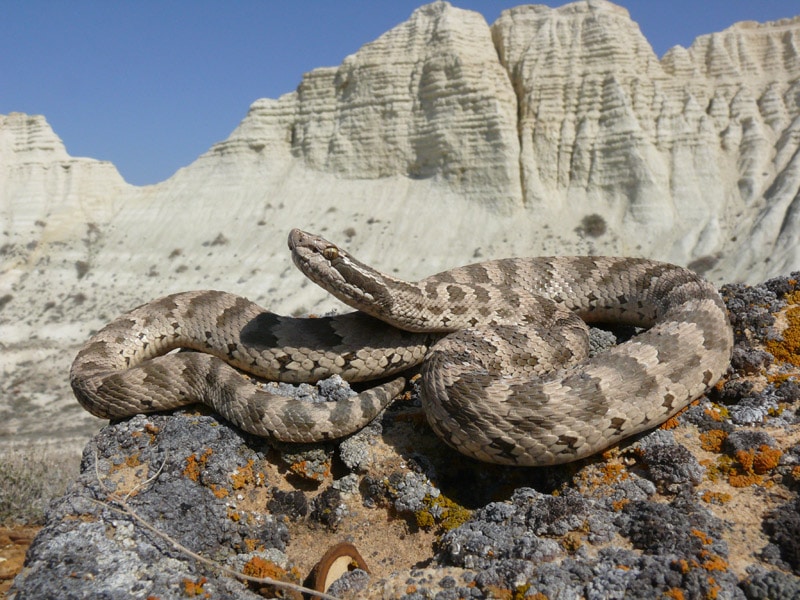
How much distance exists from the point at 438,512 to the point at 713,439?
8.07ft

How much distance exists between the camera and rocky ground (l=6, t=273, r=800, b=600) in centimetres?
406

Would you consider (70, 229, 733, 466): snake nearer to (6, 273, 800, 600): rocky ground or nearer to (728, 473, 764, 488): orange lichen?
(6, 273, 800, 600): rocky ground

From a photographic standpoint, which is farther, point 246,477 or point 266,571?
point 246,477

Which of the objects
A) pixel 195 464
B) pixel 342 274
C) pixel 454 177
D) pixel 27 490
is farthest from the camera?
pixel 454 177

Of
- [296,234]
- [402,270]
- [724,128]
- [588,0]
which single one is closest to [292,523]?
[296,234]

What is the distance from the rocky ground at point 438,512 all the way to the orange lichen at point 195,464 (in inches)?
0.5

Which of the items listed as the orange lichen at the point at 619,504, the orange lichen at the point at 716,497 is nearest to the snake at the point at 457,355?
the orange lichen at the point at 619,504

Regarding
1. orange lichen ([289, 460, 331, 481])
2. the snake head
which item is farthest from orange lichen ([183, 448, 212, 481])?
the snake head

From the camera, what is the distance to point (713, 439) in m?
5.30

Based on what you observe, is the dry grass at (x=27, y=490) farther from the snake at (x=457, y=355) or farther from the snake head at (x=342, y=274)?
the snake head at (x=342, y=274)

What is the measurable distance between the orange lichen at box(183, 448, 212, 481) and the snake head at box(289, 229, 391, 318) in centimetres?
198

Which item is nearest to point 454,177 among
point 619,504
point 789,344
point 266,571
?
point 789,344

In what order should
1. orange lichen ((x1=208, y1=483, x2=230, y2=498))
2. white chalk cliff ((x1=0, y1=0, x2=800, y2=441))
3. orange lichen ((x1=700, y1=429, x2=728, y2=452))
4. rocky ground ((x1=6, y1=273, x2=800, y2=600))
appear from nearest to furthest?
rocky ground ((x1=6, y1=273, x2=800, y2=600)) → orange lichen ((x1=700, y1=429, x2=728, y2=452)) → orange lichen ((x1=208, y1=483, x2=230, y2=498)) → white chalk cliff ((x1=0, y1=0, x2=800, y2=441))

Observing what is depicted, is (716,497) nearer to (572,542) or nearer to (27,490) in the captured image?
(572,542)
